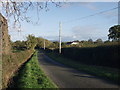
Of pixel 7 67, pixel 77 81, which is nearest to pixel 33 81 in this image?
pixel 7 67

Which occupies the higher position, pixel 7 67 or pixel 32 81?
pixel 7 67

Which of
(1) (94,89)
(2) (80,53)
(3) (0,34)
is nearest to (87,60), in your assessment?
(2) (80,53)

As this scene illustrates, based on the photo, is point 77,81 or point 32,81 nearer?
point 32,81

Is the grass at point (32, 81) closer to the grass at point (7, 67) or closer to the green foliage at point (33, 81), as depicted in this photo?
the green foliage at point (33, 81)

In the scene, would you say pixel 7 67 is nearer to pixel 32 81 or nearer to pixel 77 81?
pixel 32 81

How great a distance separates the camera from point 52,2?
6379 mm

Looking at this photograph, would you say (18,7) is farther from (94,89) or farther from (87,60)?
(87,60)

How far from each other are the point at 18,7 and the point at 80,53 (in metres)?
21.1

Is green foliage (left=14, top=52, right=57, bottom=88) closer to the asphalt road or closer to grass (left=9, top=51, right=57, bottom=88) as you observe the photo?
grass (left=9, top=51, right=57, bottom=88)

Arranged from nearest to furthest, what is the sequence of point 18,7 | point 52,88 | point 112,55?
1. point 18,7
2. point 52,88
3. point 112,55

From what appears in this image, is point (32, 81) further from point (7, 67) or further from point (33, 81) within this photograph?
point (7, 67)

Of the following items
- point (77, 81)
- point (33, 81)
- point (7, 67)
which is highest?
point (7, 67)

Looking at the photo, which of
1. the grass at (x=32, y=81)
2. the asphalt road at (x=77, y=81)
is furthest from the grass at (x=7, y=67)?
the asphalt road at (x=77, y=81)

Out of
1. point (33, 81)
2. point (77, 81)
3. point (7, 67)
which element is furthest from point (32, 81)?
point (77, 81)
